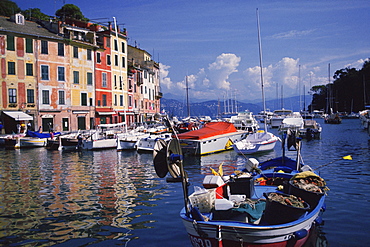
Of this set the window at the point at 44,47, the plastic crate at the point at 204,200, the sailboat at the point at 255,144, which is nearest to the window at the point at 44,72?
the window at the point at 44,47

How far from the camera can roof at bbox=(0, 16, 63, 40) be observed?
139ft

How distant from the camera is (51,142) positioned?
1441 inches

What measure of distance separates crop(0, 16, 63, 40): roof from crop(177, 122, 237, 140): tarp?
26.9 m

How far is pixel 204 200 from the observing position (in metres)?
8.48

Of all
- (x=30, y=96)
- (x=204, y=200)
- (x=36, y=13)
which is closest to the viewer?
(x=204, y=200)

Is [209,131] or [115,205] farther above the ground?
[209,131]

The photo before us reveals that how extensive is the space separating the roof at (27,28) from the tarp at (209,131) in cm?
2692

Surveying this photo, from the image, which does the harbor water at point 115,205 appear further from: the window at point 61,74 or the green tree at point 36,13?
the green tree at point 36,13

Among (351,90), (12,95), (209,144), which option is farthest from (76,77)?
(351,90)

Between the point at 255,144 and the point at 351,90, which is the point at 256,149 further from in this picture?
the point at 351,90

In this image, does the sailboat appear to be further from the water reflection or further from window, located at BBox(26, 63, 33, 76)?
window, located at BBox(26, 63, 33, 76)

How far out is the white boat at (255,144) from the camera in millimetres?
27798

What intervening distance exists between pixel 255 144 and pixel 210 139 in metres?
3.89

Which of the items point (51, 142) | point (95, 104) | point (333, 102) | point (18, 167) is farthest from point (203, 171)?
point (333, 102)
